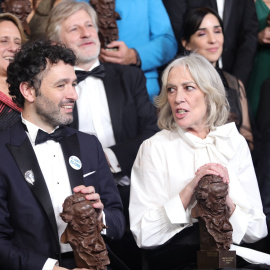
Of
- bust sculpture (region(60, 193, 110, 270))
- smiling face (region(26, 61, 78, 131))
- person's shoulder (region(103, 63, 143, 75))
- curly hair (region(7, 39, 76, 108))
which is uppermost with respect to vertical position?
curly hair (region(7, 39, 76, 108))

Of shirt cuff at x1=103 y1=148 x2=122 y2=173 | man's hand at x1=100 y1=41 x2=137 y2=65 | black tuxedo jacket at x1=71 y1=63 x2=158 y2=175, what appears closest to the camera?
shirt cuff at x1=103 y1=148 x2=122 y2=173

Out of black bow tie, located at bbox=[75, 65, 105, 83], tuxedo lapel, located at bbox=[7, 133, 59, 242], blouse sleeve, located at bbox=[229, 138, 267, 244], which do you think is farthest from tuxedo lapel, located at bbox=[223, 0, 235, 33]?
tuxedo lapel, located at bbox=[7, 133, 59, 242]

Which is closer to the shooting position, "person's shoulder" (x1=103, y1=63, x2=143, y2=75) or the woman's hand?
the woman's hand

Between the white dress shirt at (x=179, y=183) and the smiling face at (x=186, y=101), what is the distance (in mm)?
69

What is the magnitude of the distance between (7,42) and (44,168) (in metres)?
1.29

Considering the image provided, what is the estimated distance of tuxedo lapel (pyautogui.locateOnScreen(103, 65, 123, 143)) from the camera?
412 cm

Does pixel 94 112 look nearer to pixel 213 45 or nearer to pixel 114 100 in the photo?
pixel 114 100

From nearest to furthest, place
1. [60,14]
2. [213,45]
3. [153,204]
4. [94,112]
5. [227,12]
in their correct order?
[153,204] < [94,112] < [60,14] < [213,45] < [227,12]

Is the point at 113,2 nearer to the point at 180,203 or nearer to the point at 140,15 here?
the point at 140,15

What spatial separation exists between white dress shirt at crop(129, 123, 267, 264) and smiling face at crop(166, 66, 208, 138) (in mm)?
69

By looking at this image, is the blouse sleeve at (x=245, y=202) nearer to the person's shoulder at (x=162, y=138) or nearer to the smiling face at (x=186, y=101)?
the smiling face at (x=186, y=101)

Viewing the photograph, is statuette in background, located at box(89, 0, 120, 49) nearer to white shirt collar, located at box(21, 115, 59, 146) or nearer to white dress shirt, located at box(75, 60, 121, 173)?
white dress shirt, located at box(75, 60, 121, 173)

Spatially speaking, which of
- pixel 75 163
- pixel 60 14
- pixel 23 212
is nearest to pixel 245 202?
pixel 75 163

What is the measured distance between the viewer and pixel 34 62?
124 inches
